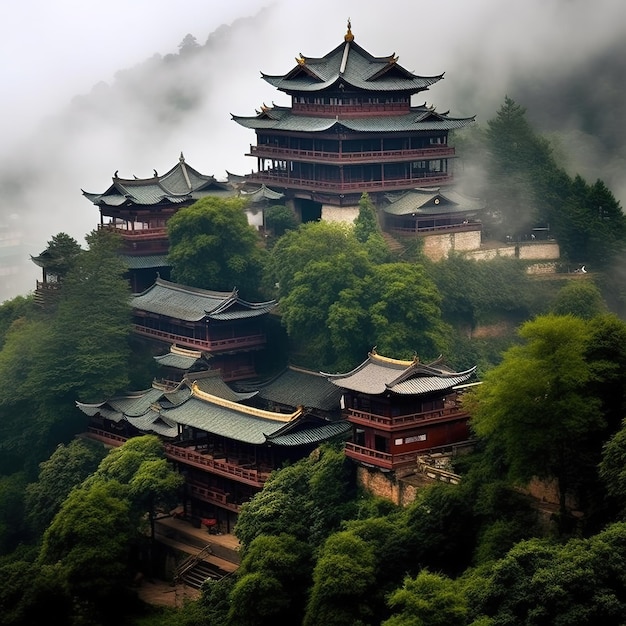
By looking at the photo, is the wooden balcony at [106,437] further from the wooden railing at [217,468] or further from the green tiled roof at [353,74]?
the green tiled roof at [353,74]

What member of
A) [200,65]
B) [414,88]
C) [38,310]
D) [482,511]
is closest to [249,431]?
[482,511]

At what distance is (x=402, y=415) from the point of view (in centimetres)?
5244

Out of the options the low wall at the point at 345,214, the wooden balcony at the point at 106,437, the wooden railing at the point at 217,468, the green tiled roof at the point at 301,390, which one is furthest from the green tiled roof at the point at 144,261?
the wooden railing at the point at 217,468

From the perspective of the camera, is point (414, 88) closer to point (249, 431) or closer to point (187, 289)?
point (187, 289)

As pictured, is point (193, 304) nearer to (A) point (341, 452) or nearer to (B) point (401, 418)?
(A) point (341, 452)

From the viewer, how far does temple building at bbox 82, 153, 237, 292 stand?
72938 mm

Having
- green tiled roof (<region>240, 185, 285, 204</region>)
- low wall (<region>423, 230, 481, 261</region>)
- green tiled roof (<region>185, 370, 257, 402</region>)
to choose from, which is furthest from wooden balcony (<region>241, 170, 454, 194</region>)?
green tiled roof (<region>185, 370, 257, 402</region>)

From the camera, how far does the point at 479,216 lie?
73312 mm

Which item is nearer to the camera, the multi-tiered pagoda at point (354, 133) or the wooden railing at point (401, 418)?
the wooden railing at point (401, 418)

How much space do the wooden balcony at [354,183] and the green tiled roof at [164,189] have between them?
2634 mm

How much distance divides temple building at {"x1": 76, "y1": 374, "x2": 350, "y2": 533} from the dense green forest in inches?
47.6

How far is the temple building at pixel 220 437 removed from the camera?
5616 centimetres

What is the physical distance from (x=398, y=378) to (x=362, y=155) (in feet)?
74.8

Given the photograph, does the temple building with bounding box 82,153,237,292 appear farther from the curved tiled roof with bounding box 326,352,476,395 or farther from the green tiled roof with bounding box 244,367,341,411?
the curved tiled roof with bounding box 326,352,476,395
